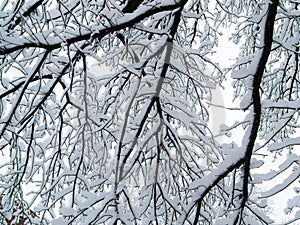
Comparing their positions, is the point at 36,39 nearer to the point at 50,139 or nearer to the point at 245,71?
the point at 245,71

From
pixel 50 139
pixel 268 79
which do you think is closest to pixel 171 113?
pixel 50 139

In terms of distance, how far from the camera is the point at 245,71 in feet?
8.39

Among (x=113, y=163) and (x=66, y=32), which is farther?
(x=113, y=163)

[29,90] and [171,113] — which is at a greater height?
[29,90]

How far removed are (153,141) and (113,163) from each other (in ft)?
0.88

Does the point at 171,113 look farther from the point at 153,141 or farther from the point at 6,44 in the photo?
the point at 6,44

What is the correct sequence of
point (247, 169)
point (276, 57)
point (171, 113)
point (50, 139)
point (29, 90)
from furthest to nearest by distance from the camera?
point (276, 57) → point (50, 139) → point (29, 90) → point (171, 113) → point (247, 169)

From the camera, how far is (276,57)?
5.98 meters

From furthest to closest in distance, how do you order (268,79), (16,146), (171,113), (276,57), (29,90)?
(276,57) < (268,79) < (29,90) < (16,146) < (171,113)

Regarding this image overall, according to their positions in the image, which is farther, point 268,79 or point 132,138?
point 268,79

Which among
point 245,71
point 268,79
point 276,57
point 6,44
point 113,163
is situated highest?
point 276,57

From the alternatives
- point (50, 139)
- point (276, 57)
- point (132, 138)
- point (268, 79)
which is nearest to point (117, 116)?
point (132, 138)

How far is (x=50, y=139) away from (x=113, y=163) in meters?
1.65

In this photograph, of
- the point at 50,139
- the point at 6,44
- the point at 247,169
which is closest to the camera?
the point at 6,44
